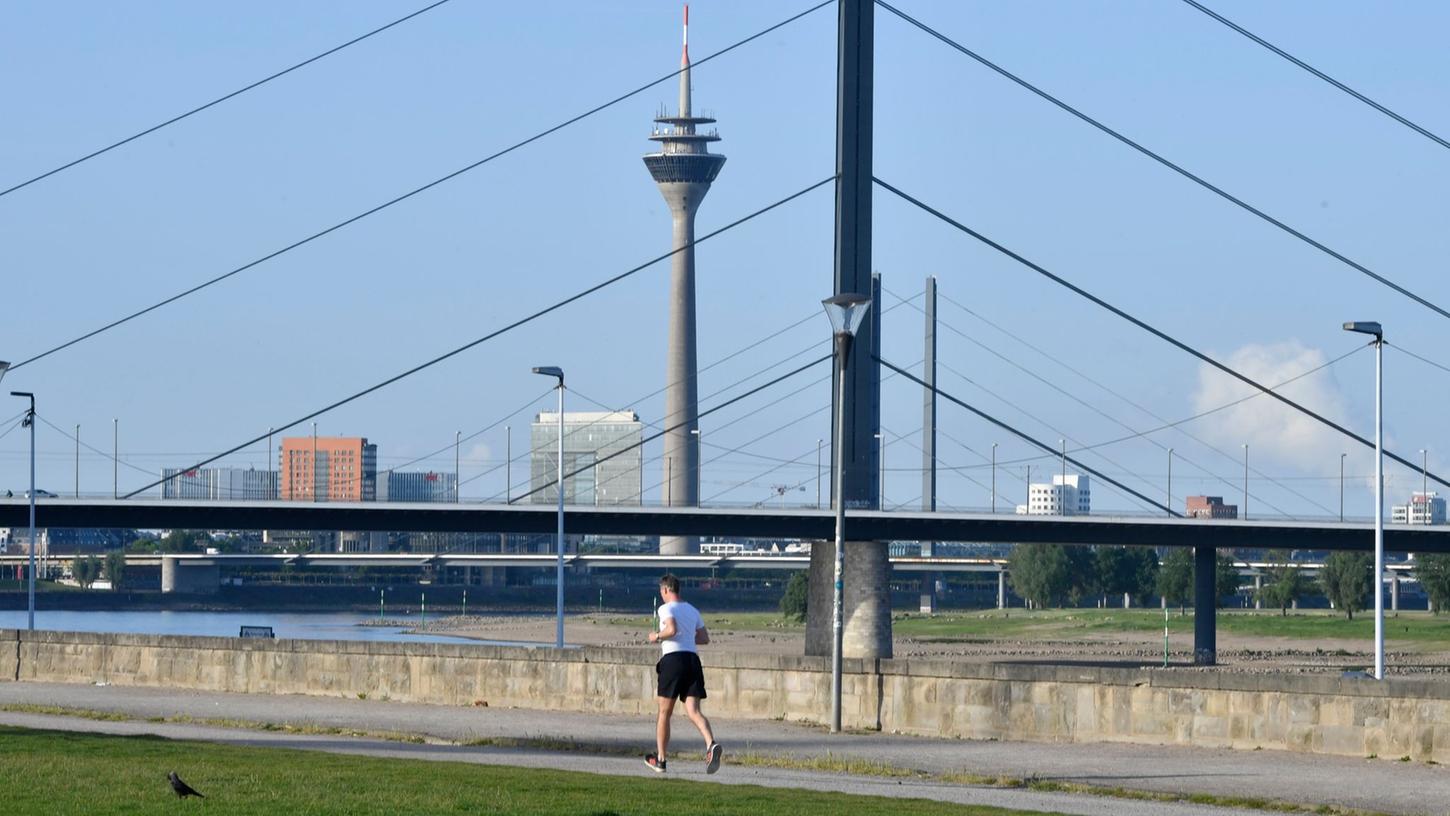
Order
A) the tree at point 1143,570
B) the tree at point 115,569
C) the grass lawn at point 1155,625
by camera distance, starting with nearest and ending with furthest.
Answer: the grass lawn at point 1155,625
the tree at point 1143,570
the tree at point 115,569

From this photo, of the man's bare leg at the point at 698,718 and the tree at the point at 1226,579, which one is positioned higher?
the tree at the point at 1226,579

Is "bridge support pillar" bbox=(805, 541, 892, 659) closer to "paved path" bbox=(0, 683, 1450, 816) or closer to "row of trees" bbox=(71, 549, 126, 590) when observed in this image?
"paved path" bbox=(0, 683, 1450, 816)

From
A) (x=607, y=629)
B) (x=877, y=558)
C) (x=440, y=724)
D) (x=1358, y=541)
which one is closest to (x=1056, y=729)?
(x=440, y=724)

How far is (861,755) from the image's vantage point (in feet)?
61.9

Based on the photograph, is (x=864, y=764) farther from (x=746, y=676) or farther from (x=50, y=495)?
(x=50, y=495)

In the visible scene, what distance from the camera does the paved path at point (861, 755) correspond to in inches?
618

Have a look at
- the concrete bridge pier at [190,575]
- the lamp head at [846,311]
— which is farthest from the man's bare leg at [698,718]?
the concrete bridge pier at [190,575]

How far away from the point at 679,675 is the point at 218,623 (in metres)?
128

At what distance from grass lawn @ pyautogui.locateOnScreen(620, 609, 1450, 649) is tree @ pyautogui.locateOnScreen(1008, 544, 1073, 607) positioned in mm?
2124

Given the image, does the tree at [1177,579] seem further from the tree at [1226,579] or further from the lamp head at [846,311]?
the lamp head at [846,311]

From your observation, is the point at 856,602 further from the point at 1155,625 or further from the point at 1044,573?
the point at 1044,573

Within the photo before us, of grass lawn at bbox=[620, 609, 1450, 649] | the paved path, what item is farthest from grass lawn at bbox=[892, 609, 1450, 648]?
the paved path

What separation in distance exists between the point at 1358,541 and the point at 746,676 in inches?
2292

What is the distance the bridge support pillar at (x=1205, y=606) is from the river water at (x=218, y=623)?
40.6 meters
